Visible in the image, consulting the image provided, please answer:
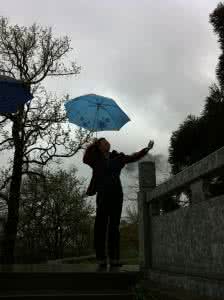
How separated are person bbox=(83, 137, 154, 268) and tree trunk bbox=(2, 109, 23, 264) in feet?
42.6

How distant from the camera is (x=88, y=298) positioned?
5672 mm

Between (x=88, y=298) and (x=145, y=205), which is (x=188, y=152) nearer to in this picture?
(x=145, y=205)

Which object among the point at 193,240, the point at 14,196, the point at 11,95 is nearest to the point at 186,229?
the point at 193,240

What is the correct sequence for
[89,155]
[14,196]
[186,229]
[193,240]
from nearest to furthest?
[193,240] → [186,229] → [89,155] → [14,196]

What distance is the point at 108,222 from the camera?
7.16 m

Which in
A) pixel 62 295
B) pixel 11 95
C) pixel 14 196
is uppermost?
A: pixel 14 196

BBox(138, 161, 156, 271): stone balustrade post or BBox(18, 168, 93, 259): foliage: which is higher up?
BBox(18, 168, 93, 259): foliage

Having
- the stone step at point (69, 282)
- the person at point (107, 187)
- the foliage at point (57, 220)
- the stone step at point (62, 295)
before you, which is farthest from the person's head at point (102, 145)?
the foliage at point (57, 220)

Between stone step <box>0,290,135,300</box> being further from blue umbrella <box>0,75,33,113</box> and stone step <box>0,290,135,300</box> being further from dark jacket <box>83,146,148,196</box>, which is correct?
blue umbrella <box>0,75,33,113</box>

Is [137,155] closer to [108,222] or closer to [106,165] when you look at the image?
[106,165]

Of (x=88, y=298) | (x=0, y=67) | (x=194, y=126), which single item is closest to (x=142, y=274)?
(x=88, y=298)

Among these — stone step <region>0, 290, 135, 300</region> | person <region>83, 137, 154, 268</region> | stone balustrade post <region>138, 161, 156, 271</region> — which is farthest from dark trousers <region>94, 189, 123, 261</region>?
stone step <region>0, 290, 135, 300</region>

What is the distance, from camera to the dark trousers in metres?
7.03

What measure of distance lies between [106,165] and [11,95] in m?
1.93
